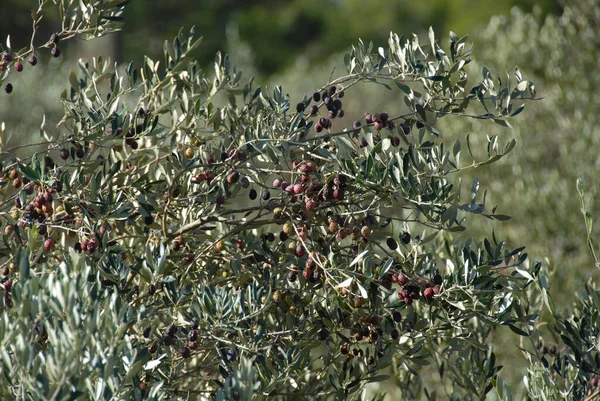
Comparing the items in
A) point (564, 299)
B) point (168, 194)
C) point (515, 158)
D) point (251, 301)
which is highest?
point (168, 194)

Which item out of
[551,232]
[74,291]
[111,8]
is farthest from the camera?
[551,232]

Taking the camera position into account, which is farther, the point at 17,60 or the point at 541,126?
the point at 541,126

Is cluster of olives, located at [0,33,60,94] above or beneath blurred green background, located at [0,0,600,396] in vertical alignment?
above

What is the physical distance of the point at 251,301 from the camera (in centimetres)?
197

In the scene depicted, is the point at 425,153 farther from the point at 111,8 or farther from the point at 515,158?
the point at 515,158

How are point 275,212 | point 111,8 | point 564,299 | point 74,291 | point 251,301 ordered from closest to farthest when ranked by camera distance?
point 74,291
point 251,301
point 275,212
point 111,8
point 564,299

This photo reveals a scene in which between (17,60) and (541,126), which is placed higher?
(17,60)

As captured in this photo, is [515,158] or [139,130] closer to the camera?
[139,130]

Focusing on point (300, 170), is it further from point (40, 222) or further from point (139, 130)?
point (40, 222)

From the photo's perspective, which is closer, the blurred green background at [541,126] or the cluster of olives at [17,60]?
the cluster of olives at [17,60]

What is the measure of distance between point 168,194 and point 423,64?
0.79 m

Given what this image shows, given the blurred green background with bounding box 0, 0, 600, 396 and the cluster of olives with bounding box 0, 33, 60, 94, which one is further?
the blurred green background with bounding box 0, 0, 600, 396

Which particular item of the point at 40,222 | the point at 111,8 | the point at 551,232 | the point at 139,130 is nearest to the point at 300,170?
the point at 139,130

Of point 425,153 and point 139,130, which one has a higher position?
point 139,130
